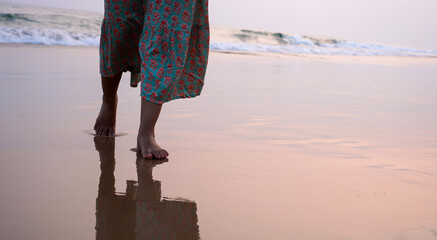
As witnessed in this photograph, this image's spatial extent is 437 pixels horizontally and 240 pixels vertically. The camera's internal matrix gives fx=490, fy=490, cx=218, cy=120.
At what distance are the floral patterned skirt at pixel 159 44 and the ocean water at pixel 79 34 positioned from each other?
800 centimetres

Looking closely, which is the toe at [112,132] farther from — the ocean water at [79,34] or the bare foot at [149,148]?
the ocean water at [79,34]

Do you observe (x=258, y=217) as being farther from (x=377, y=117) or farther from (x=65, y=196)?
(x=377, y=117)

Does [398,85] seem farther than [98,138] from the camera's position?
Yes

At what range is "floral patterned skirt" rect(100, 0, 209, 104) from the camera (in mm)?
1747

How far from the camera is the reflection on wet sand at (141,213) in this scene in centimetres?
102

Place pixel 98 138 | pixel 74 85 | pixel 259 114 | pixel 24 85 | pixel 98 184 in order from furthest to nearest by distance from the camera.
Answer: pixel 74 85 < pixel 24 85 < pixel 259 114 < pixel 98 138 < pixel 98 184

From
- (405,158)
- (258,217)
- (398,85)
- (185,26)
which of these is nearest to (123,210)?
(258,217)

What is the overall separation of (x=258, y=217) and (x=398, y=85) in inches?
156

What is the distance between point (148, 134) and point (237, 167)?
1.25ft

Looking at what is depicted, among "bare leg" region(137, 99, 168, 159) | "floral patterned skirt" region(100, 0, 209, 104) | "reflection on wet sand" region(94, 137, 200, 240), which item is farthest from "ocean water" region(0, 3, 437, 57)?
"reflection on wet sand" region(94, 137, 200, 240)

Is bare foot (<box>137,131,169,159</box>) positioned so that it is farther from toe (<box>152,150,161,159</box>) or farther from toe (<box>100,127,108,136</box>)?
toe (<box>100,127,108,136</box>)

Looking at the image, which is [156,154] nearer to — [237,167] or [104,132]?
[237,167]

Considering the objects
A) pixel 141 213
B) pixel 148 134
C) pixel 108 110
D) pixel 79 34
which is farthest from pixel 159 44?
pixel 79 34

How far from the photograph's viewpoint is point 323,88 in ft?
13.6
